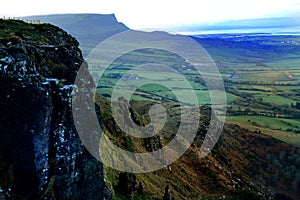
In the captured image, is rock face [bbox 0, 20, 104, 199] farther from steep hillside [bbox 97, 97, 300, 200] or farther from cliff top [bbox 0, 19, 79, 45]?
cliff top [bbox 0, 19, 79, 45]

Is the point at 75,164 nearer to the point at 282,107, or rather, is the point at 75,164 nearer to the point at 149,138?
the point at 149,138

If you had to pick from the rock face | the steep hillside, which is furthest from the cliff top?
the steep hillside

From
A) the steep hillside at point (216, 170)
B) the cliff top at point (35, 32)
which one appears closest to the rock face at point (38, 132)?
the steep hillside at point (216, 170)

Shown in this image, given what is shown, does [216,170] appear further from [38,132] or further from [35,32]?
[38,132]

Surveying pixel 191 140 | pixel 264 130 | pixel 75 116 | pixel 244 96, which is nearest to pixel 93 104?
pixel 75 116

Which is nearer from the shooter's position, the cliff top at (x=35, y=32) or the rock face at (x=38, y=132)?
the rock face at (x=38, y=132)

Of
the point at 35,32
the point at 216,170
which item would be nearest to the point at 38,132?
the point at 35,32

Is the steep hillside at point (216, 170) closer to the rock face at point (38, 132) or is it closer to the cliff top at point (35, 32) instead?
the rock face at point (38, 132)

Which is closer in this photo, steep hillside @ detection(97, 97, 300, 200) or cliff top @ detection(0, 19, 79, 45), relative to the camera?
cliff top @ detection(0, 19, 79, 45)
